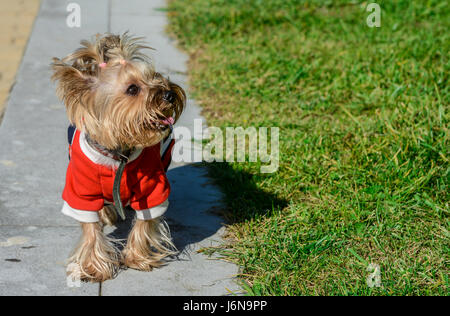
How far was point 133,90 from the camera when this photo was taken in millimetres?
3188

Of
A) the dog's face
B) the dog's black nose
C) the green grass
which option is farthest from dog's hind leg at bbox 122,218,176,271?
the dog's black nose

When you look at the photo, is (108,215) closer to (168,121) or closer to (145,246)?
(145,246)

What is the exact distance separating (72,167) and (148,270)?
0.77m

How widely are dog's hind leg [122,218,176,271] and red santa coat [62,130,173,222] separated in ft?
0.40

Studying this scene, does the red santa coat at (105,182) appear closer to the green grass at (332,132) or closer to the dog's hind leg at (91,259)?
the dog's hind leg at (91,259)

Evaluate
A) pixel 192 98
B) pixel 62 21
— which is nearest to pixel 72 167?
pixel 192 98

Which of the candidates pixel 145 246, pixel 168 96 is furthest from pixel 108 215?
pixel 168 96

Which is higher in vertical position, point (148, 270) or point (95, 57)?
point (95, 57)

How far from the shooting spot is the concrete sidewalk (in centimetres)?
351

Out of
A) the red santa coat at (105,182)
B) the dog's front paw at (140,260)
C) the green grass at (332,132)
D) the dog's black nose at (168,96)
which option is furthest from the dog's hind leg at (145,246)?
the dog's black nose at (168,96)

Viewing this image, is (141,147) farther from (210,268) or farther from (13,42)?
(13,42)

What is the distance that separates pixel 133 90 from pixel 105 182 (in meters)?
0.56

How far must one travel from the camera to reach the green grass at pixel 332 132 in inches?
148

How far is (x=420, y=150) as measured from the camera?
188 inches
